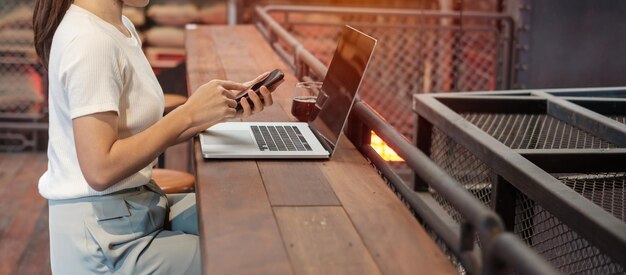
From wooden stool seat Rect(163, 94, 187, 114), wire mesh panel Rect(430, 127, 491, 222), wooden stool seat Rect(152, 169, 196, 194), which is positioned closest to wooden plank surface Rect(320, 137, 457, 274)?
wire mesh panel Rect(430, 127, 491, 222)

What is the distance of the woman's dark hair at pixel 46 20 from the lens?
197cm

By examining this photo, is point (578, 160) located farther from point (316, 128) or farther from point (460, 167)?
point (460, 167)

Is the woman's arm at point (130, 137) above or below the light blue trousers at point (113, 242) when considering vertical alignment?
above

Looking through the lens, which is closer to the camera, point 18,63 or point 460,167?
point 460,167

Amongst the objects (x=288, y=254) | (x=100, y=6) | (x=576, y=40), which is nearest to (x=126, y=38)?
(x=100, y=6)

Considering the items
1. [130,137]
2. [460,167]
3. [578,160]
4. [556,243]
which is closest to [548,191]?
[556,243]

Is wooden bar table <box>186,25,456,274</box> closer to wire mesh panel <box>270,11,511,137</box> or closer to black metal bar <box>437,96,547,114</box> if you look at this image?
black metal bar <box>437,96,547,114</box>

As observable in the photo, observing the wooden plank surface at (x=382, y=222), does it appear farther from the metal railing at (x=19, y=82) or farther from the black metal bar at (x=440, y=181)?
the metal railing at (x=19, y=82)

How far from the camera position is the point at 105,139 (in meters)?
1.78

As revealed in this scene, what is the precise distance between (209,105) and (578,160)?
1142 mm

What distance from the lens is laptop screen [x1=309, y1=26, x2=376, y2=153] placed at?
7.00 ft

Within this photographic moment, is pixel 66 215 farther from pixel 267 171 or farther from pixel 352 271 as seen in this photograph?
pixel 352 271

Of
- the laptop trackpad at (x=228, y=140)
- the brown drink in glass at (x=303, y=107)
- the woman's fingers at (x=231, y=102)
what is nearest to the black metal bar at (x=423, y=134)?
A: the brown drink in glass at (x=303, y=107)

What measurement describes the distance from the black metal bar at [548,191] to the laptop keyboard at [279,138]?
22.0 inches
